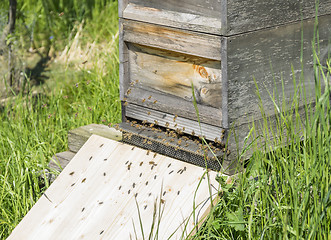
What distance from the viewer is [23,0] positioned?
26.9 feet

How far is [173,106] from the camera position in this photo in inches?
147

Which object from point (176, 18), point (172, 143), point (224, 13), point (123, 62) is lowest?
point (172, 143)

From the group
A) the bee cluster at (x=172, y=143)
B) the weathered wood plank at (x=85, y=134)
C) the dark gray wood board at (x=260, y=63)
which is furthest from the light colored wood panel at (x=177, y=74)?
the weathered wood plank at (x=85, y=134)

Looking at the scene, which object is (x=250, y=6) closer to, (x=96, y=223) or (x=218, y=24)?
(x=218, y=24)

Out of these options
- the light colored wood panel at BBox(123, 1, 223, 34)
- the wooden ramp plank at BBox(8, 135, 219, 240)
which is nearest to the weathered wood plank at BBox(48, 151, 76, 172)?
the wooden ramp plank at BBox(8, 135, 219, 240)

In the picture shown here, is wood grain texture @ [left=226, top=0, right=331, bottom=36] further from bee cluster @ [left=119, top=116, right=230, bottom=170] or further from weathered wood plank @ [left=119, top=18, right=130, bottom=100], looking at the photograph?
weathered wood plank @ [left=119, top=18, right=130, bottom=100]

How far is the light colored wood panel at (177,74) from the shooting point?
351cm

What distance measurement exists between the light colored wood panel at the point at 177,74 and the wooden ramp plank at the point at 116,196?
0.46 m

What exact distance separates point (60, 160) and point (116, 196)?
3.16ft

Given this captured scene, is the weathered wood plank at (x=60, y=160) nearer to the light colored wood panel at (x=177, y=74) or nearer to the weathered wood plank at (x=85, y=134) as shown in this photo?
the weathered wood plank at (x=85, y=134)

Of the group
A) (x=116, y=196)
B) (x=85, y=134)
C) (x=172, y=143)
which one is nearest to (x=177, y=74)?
(x=172, y=143)

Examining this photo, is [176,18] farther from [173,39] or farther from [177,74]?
[177,74]

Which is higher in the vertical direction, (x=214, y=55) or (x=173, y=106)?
(x=214, y=55)

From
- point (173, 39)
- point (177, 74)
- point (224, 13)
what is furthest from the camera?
point (177, 74)
